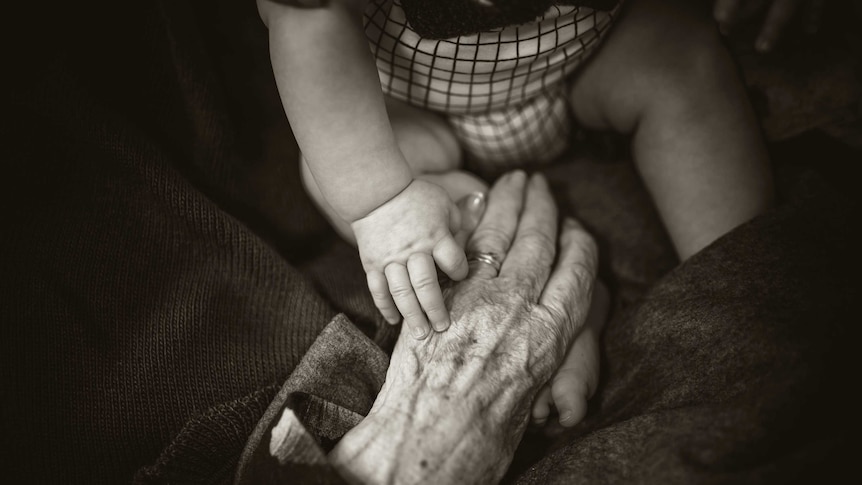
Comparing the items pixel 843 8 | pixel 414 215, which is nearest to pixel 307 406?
pixel 414 215

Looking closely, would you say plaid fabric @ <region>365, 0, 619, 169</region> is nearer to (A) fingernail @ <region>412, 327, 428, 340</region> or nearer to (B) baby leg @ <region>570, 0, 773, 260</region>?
(B) baby leg @ <region>570, 0, 773, 260</region>

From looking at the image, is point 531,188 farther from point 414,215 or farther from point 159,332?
point 159,332

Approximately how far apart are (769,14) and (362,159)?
1.79 feet

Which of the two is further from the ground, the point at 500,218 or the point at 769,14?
the point at 769,14

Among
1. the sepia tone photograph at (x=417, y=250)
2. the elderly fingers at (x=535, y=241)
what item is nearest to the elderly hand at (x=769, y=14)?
the sepia tone photograph at (x=417, y=250)

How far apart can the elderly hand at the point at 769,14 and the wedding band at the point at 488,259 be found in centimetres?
43

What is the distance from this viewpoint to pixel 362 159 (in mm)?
591

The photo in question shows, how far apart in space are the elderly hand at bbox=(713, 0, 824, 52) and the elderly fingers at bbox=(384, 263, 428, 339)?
1.74 feet

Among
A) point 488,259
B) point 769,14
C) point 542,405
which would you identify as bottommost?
point 542,405

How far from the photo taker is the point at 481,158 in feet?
2.94

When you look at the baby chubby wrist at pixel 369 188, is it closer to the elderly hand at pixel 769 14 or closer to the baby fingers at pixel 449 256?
the baby fingers at pixel 449 256

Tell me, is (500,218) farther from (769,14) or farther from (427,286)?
(769,14)

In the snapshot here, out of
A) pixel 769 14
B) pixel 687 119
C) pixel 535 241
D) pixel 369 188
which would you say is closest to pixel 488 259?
pixel 535 241

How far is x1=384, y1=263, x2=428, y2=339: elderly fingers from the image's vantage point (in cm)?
57
